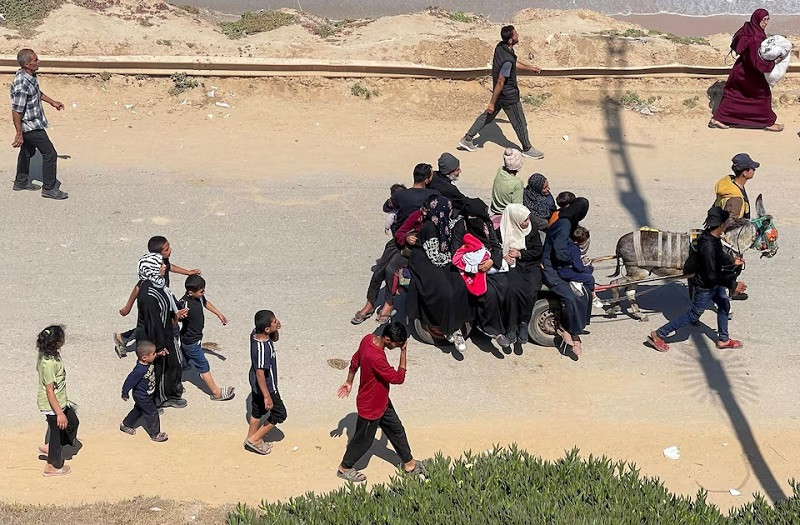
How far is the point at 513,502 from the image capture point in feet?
20.9

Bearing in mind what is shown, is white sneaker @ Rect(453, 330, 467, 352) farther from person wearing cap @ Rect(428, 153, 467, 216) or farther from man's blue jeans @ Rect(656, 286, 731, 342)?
man's blue jeans @ Rect(656, 286, 731, 342)

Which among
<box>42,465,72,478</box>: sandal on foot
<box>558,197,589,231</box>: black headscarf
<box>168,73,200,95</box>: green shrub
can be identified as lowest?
<box>42,465,72,478</box>: sandal on foot

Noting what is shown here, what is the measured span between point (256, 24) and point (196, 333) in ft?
31.6

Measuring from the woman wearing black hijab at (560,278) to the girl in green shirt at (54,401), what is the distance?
411 cm

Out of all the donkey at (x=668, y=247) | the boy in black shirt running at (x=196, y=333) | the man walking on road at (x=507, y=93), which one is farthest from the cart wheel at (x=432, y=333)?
the man walking on road at (x=507, y=93)

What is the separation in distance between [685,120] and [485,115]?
334 centimetres

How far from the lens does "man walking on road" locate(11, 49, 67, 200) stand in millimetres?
11500

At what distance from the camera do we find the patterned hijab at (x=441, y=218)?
896 centimetres

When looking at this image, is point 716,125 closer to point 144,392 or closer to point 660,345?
point 660,345

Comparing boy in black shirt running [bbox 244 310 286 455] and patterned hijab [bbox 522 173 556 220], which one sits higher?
patterned hijab [bbox 522 173 556 220]

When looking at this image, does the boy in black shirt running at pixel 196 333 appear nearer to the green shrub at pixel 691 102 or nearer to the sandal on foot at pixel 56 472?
the sandal on foot at pixel 56 472

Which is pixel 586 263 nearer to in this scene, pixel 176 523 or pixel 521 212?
pixel 521 212

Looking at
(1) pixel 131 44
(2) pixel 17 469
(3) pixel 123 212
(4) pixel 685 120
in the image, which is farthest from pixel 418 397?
(1) pixel 131 44

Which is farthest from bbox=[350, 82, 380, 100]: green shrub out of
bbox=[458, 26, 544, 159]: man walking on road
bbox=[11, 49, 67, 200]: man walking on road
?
bbox=[11, 49, 67, 200]: man walking on road
